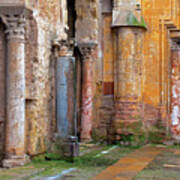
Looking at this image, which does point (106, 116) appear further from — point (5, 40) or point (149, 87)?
point (5, 40)

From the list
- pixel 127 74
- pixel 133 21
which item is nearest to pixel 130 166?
pixel 127 74

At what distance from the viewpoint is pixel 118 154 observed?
1133 centimetres

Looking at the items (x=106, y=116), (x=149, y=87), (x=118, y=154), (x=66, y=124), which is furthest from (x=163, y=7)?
(x=66, y=124)

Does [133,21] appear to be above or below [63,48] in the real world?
above

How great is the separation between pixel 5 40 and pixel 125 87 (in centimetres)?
581

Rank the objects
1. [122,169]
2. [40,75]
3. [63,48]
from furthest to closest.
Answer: [63,48]
[40,75]
[122,169]

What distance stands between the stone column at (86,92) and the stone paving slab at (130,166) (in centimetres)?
191

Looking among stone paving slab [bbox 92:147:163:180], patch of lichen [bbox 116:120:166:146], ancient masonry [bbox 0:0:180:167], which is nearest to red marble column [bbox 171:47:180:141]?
ancient masonry [bbox 0:0:180:167]

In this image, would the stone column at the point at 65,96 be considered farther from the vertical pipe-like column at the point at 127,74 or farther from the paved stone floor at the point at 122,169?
the vertical pipe-like column at the point at 127,74

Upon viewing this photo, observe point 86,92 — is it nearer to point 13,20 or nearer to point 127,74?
point 127,74

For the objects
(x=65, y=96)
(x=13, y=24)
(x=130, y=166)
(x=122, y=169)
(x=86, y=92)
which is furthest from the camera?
(x=86, y=92)

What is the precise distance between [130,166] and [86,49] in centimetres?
542

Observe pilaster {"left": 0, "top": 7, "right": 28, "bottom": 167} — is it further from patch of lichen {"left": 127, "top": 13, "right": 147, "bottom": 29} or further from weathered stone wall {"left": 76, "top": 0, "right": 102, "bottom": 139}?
patch of lichen {"left": 127, "top": 13, "right": 147, "bottom": 29}

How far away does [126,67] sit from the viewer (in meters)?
13.7
